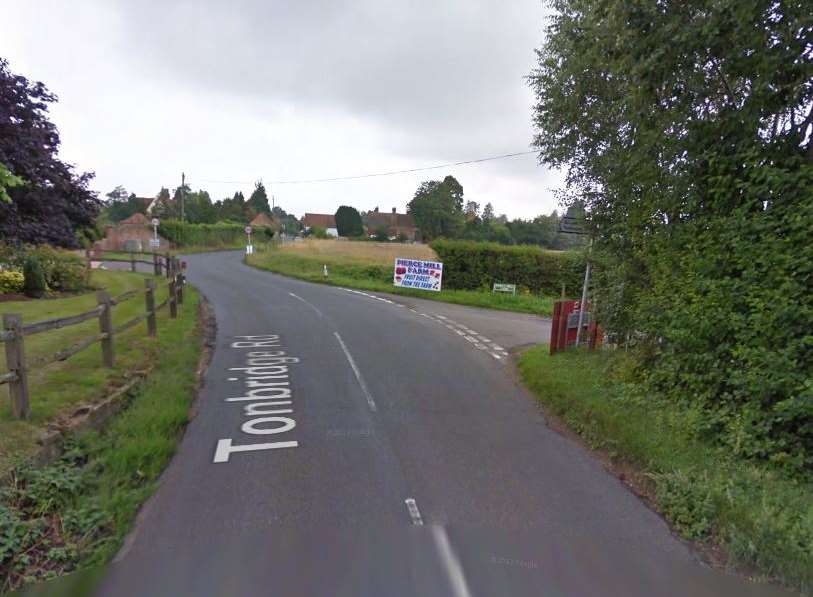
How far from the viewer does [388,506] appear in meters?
3.56

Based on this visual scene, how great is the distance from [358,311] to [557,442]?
992 centimetres

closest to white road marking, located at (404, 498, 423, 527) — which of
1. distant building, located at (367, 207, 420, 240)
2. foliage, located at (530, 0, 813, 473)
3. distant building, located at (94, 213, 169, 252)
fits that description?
foliage, located at (530, 0, 813, 473)

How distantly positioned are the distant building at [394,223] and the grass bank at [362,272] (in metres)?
57.1

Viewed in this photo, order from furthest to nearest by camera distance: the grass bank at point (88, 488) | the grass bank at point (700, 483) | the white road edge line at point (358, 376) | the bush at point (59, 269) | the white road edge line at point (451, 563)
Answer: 1. the bush at point (59, 269)
2. the white road edge line at point (358, 376)
3. the grass bank at point (700, 483)
4. the grass bank at point (88, 488)
5. the white road edge line at point (451, 563)

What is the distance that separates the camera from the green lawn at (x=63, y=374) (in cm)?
395

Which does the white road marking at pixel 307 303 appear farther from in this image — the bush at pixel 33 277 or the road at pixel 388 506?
the bush at pixel 33 277

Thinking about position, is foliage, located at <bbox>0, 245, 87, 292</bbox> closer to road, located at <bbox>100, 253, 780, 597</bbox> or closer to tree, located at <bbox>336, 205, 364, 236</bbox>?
road, located at <bbox>100, 253, 780, 597</bbox>

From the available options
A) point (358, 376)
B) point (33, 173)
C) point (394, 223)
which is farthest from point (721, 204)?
point (394, 223)

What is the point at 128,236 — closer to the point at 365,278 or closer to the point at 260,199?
the point at 365,278

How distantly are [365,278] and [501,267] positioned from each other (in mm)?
7344

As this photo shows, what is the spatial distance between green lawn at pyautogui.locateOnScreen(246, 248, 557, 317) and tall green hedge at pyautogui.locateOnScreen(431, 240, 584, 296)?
0.99 m

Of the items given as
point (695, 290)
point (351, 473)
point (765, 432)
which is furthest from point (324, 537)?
point (695, 290)

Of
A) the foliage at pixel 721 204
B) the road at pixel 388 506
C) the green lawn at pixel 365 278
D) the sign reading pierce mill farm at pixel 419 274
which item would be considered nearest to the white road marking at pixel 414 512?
the road at pixel 388 506

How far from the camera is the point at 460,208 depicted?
8400 centimetres
